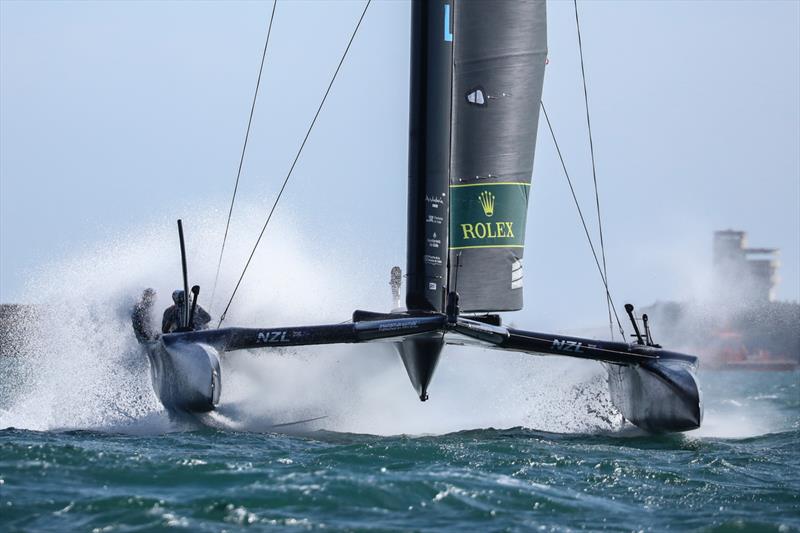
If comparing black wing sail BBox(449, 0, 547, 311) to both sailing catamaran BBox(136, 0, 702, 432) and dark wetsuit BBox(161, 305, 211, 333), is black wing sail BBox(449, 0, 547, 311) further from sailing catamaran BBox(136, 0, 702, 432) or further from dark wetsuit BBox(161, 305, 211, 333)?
dark wetsuit BBox(161, 305, 211, 333)

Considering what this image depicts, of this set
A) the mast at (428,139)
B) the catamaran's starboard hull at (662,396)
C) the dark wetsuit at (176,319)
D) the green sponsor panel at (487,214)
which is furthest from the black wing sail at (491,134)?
the dark wetsuit at (176,319)

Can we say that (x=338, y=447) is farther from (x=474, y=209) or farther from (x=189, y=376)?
(x=474, y=209)

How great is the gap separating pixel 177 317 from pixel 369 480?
392 cm

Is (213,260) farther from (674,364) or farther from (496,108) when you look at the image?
(674,364)

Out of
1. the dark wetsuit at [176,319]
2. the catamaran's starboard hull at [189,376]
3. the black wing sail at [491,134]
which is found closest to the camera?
the catamaran's starboard hull at [189,376]

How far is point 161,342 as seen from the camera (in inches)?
386

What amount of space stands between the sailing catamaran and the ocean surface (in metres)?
0.55

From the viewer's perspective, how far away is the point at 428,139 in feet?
32.9

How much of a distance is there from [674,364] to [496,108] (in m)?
2.36

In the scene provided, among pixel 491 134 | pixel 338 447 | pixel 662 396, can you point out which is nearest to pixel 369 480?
pixel 338 447

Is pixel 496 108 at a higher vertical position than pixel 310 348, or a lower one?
higher

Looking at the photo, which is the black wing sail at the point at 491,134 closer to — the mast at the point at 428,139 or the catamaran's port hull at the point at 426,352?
the mast at the point at 428,139

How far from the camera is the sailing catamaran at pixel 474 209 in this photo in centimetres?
984

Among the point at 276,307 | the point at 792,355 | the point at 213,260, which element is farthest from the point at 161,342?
the point at 792,355
